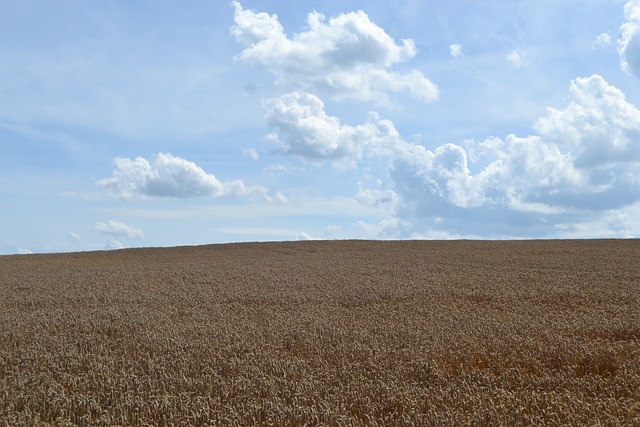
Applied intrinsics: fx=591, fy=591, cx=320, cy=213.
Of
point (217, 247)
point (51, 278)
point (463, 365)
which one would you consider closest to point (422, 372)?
point (463, 365)

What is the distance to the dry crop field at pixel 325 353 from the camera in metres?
6.91

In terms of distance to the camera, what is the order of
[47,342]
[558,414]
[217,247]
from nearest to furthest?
[558,414] → [47,342] → [217,247]

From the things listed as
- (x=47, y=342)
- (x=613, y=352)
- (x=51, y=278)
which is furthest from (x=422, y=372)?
(x=51, y=278)

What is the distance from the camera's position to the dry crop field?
22.7 feet

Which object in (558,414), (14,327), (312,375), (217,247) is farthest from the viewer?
(217,247)

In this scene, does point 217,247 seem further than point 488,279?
Yes

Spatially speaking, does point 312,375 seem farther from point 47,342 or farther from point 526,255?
point 526,255

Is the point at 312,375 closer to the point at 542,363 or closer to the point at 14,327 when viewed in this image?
the point at 542,363

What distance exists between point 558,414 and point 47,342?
919 centimetres

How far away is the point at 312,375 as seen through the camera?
27.6ft

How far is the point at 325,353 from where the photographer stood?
9.86 meters

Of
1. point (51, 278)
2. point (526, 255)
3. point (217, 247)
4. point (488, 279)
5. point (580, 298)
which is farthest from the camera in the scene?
point (217, 247)

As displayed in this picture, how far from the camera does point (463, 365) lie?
9117mm

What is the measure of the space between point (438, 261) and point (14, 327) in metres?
23.2
